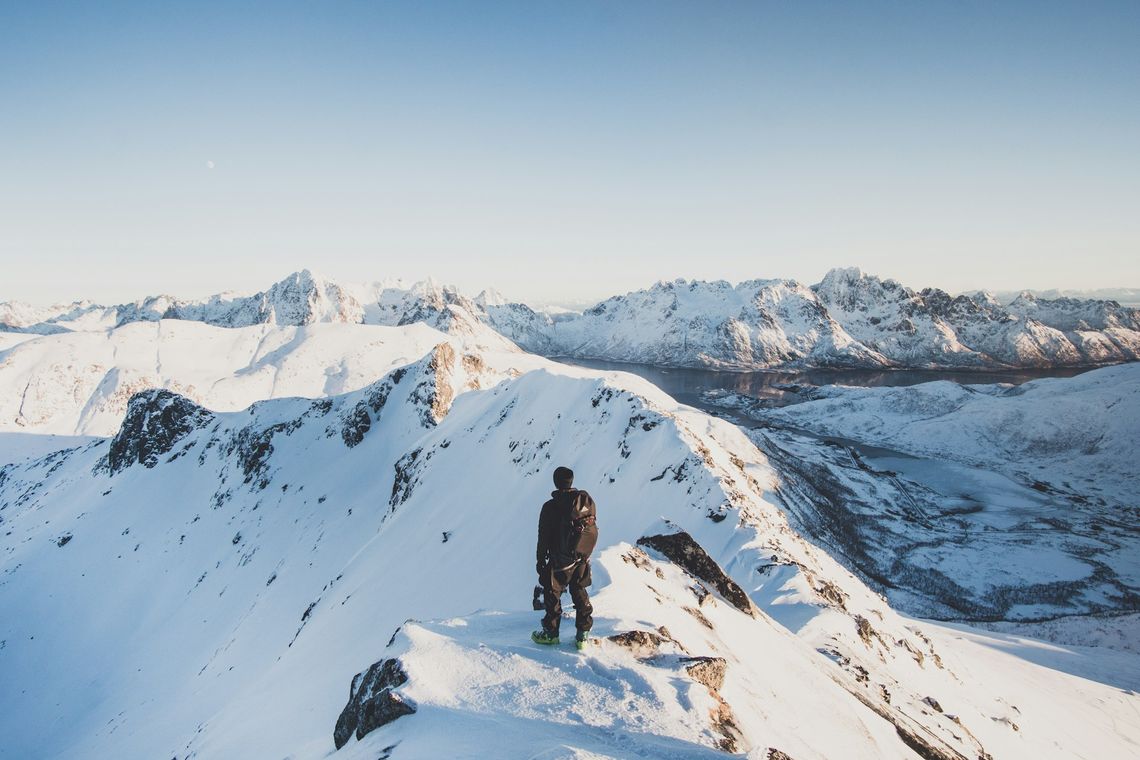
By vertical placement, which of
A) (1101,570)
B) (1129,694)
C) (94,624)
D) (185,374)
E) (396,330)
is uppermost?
(396,330)

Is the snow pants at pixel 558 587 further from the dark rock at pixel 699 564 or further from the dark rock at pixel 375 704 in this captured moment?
the dark rock at pixel 699 564

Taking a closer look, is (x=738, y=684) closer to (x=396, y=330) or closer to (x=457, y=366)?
(x=457, y=366)

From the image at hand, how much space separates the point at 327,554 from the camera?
1650 inches

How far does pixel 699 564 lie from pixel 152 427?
8273 cm

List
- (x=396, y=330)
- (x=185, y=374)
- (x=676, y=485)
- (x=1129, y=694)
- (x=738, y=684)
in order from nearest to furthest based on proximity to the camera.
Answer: (x=738, y=684) < (x=1129, y=694) < (x=676, y=485) < (x=185, y=374) < (x=396, y=330)

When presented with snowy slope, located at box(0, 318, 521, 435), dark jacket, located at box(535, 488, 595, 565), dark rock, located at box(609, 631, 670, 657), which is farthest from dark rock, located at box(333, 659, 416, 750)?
snowy slope, located at box(0, 318, 521, 435)

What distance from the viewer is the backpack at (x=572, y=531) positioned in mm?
8016

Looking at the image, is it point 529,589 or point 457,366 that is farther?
point 457,366

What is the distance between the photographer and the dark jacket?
8031mm

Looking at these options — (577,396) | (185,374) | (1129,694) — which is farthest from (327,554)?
(185,374)

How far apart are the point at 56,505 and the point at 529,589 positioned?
8619cm

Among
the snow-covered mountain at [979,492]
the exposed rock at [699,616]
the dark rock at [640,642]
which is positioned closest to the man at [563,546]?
the dark rock at [640,642]

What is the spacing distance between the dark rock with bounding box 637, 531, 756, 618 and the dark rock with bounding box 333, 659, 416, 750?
8271 millimetres

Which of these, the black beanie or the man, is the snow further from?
the black beanie
